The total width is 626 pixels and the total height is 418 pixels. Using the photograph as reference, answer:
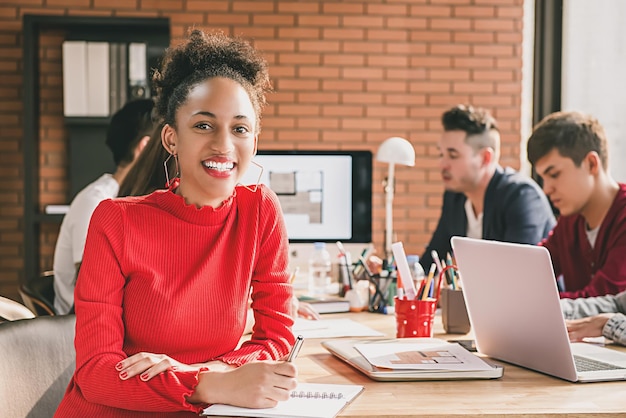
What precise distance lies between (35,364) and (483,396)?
2.90 ft

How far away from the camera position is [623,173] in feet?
13.5

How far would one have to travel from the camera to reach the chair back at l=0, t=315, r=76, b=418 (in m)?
1.56

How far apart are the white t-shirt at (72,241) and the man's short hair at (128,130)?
0.19 meters

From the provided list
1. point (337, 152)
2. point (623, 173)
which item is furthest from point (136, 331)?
point (623, 173)

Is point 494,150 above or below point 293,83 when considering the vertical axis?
below

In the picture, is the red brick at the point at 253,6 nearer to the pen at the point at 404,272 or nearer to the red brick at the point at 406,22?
the red brick at the point at 406,22

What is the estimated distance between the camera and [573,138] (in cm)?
266

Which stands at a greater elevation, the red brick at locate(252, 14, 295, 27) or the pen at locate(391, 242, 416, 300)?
the red brick at locate(252, 14, 295, 27)

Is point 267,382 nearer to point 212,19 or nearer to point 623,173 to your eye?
point 623,173

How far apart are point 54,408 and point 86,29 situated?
11.5 ft

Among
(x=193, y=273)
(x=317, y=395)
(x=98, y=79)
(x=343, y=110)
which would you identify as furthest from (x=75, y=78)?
(x=317, y=395)

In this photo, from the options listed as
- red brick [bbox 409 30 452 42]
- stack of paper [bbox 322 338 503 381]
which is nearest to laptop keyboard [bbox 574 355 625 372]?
stack of paper [bbox 322 338 503 381]

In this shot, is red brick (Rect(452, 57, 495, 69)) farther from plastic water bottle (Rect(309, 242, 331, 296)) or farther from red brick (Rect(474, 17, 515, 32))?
plastic water bottle (Rect(309, 242, 331, 296))

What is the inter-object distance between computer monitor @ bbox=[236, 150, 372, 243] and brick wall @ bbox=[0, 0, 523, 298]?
155 centimetres
